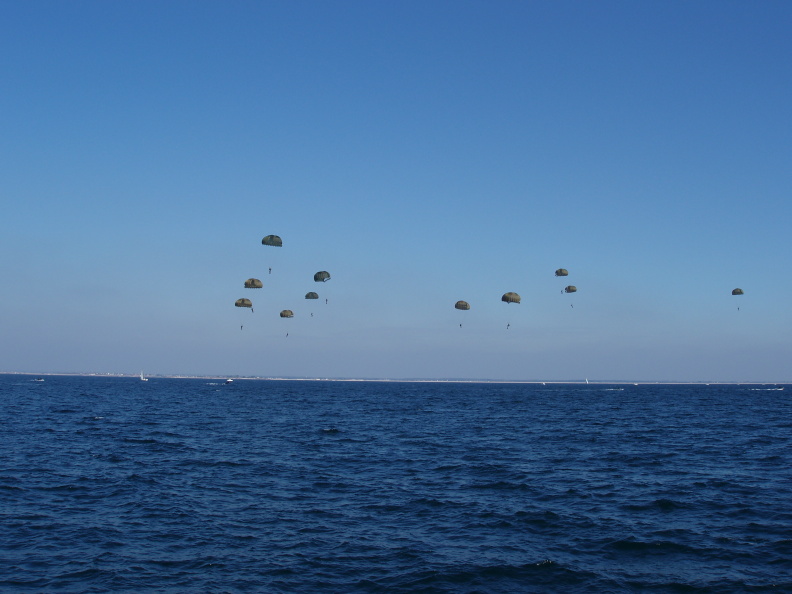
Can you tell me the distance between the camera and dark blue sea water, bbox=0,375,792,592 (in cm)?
1995

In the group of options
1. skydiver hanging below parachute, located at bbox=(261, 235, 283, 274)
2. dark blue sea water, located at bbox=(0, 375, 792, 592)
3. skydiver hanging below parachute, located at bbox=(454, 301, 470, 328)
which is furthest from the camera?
skydiver hanging below parachute, located at bbox=(454, 301, 470, 328)

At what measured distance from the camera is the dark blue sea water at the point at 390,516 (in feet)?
65.5

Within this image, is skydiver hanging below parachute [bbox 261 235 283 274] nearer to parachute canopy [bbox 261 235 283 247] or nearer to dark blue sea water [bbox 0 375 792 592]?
parachute canopy [bbox 261 235 283 247]

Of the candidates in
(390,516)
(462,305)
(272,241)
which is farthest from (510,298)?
(390,516)

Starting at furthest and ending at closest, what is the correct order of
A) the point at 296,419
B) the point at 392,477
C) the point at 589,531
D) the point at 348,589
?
the point at 296,419
the point at 392,477
the point at 589,531
the point at 348,589

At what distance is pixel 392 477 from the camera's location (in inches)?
1439

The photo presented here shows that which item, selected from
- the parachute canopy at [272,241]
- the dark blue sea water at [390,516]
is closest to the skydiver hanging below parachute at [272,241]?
the parachute canopy at [272,241]

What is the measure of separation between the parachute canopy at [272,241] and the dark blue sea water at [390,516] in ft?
88.4

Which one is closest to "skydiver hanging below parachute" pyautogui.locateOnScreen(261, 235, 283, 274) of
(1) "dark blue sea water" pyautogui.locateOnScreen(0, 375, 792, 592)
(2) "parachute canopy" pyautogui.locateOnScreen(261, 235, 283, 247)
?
(2) "parachute canopy" pyautogui.locateOnScreen(261, 235, 283, 247)

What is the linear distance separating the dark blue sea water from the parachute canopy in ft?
88.4

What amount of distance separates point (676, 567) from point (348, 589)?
11248 mm

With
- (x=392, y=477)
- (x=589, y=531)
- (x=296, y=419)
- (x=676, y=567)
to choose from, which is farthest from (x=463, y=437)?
(x=676, y=567)

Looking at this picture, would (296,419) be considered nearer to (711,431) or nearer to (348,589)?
(711,431)

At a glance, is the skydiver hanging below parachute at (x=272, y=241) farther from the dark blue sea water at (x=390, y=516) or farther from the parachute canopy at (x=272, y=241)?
the dark blue sea water at (x=390, y=516)
